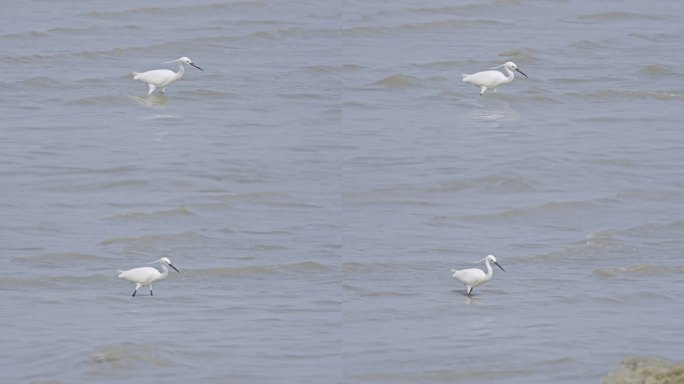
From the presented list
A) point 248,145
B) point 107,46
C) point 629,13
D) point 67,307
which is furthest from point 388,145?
point 629,13

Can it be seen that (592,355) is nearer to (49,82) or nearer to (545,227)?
(545,227)

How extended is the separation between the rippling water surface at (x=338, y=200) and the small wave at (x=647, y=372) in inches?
1.3

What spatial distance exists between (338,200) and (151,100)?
345 cm

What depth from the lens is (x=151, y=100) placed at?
51.8 ft

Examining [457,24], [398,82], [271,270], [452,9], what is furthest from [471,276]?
[452,9]

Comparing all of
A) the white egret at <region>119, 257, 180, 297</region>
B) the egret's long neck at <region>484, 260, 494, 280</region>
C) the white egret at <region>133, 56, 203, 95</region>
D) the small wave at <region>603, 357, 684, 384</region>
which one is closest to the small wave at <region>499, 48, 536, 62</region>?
the white egret at <region>133, 56, 203, 95</region>

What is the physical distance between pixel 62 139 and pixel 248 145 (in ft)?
5.96

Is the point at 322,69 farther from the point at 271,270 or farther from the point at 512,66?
the point at 271,270

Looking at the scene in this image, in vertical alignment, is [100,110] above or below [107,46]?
below

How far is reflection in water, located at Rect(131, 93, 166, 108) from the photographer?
15.6 m

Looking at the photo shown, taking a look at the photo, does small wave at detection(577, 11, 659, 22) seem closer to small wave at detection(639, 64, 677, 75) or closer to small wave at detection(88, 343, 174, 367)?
small wave at detection(639, 64, 677, 75)

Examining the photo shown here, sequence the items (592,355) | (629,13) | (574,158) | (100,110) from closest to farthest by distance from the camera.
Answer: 1. (592,355)
2. (574,158)
3. (100,110)
4. (629,13)

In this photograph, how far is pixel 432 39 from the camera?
1903cm

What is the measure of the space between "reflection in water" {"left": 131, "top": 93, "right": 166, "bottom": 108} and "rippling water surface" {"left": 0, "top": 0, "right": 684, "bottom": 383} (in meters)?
0.08
